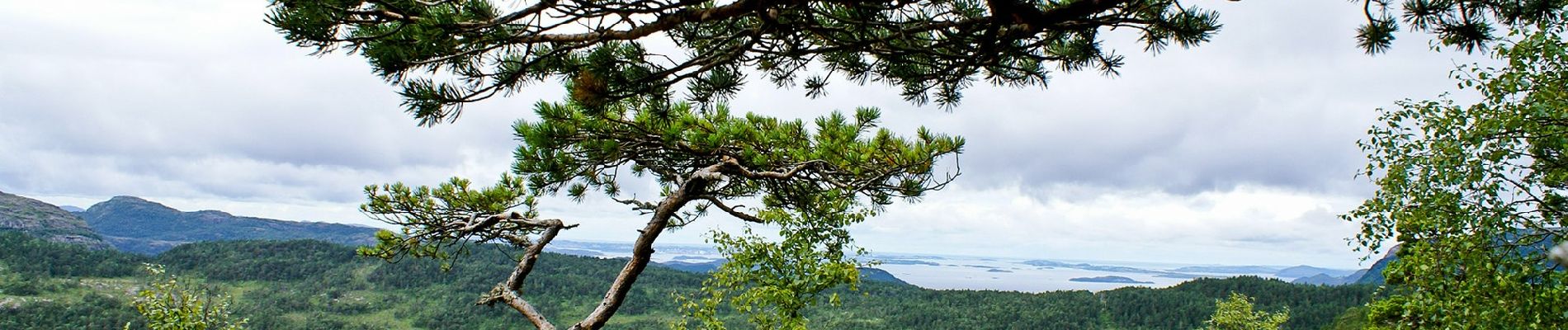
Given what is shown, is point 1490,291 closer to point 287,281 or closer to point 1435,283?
point 1435,283

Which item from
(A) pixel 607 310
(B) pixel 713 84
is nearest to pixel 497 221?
(A) pixel 607 310

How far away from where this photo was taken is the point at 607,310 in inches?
215

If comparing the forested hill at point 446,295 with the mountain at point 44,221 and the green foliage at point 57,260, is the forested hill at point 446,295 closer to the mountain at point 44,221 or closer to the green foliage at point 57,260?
the green foliage at point 57,260

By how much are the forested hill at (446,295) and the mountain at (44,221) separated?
49286mm

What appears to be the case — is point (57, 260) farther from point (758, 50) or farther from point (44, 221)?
point (758, 50)

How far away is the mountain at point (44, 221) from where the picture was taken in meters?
112

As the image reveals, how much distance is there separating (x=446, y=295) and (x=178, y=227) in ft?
502

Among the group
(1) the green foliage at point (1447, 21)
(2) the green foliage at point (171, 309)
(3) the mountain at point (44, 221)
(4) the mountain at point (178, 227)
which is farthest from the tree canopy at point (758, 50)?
(4) the mountain at point (178, 227)

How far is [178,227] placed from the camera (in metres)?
170

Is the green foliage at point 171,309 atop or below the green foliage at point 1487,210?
below

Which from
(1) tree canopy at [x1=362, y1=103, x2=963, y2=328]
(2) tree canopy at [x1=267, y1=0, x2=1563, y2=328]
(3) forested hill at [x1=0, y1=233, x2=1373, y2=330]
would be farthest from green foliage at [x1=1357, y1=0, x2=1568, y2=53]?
(3) forested hill at [x1=0, y1=233, x2=1373, y2=330]

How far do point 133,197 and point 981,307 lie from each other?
227883 millimetres

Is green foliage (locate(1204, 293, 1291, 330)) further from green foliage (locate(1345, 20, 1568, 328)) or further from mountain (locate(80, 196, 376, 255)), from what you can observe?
mountain (locate(80, 196, 376, 255))

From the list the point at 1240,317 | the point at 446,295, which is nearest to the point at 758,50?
the point at 1240,317
